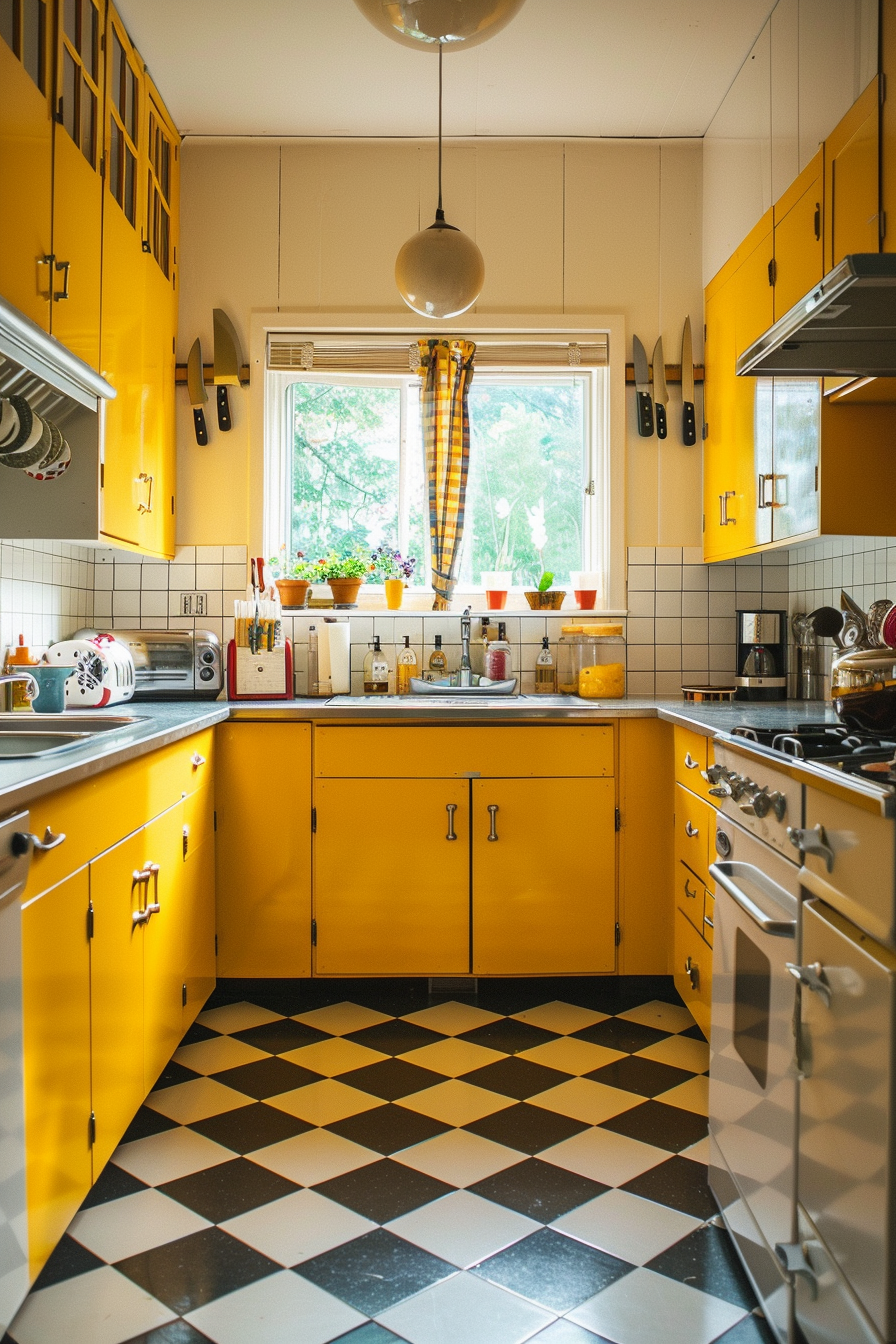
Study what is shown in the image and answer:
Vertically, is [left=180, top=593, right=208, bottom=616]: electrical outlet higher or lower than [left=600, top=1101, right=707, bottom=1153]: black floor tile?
higher

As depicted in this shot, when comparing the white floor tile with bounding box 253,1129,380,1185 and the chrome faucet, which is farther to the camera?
the chrome faucet

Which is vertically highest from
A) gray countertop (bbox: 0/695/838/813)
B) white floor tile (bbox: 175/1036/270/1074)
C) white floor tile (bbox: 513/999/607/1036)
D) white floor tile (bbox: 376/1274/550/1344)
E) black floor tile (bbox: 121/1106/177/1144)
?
gray countertop (bbox: 0/695/838/813)

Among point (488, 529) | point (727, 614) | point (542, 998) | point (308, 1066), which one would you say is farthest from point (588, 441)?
point (308, 1066)

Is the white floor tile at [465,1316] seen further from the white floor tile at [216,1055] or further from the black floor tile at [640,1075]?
the white floor tile at [216,1055]

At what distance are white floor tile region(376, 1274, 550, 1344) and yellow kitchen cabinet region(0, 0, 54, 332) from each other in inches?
75.7

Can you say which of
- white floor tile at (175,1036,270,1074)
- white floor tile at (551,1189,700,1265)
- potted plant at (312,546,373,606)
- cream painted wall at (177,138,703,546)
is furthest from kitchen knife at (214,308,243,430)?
A: white floor tile at (551,1189,700,1265)

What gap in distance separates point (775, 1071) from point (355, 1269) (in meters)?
0.79

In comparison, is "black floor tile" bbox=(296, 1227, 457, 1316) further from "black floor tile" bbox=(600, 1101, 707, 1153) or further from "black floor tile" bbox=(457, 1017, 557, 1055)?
"black floor tile" bbox=(457, 1017, 557, 1055)

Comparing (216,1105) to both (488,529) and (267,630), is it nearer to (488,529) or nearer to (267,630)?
(267,630)

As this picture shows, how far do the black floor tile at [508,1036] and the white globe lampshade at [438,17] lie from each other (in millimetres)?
2262

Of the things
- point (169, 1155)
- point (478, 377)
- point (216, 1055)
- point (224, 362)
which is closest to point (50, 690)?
point (216, 1055)

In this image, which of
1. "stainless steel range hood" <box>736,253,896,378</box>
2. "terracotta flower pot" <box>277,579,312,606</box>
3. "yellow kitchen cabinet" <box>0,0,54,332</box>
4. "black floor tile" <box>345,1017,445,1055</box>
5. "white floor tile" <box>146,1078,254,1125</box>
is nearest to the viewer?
"stainless steel range hood" <box>736,253,896,378</box>

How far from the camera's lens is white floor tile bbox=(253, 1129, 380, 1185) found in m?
2.05

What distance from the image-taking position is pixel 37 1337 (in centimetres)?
156
